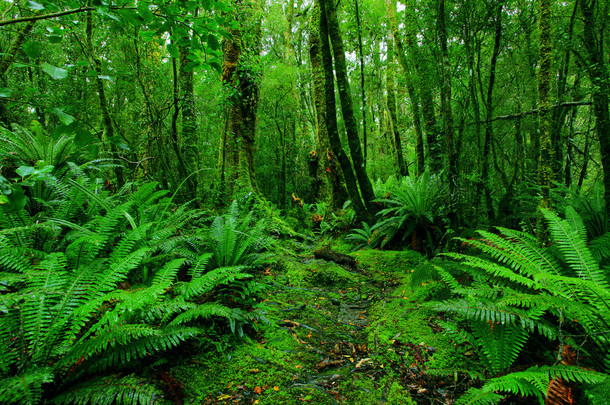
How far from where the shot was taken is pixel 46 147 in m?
3.63

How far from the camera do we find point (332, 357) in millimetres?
2156

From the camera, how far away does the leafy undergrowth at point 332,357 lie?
1706 mm

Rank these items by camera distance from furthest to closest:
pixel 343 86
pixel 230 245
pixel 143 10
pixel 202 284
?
pixel 343 86
pixel 230 245
pixel 202 284
pixel 143 10

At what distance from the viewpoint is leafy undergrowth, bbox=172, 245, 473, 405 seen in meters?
1.71

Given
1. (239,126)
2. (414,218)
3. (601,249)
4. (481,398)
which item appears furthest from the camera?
(239,126)

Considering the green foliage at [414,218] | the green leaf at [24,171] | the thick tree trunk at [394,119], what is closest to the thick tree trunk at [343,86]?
the green foliage at [414,218]

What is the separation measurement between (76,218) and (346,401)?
3119 mm

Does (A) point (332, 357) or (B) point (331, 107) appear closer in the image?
(A) point (332, 357)

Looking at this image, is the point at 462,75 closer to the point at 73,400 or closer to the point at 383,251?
the point at 383,251

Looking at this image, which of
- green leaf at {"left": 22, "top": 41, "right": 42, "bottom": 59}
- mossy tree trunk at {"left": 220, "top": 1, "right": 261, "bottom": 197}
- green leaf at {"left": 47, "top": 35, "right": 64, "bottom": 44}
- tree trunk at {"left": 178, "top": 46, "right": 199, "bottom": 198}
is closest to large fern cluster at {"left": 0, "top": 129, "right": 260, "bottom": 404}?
green leaf at {"left": 22, "top": 41, "right": 42, "bottom": 59}

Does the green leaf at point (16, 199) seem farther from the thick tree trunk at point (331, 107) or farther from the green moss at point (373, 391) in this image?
the thick tree trunk at point (331, 107)

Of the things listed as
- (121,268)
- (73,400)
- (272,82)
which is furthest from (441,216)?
(272,82)

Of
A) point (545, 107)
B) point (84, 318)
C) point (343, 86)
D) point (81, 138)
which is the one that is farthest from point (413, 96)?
point (84, 318)

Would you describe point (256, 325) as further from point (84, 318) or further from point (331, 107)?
point (331, 107)
